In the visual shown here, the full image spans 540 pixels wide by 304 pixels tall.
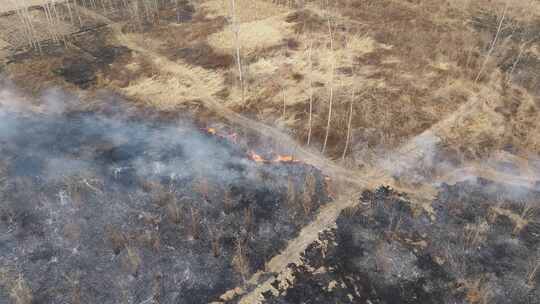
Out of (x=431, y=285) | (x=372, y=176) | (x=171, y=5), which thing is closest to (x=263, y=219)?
(x=372, y=176)

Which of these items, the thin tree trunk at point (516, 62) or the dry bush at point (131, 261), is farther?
the thin tree trunk at point (516, 62)

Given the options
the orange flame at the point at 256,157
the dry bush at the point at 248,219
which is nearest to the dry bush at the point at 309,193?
the dry bush at the point at 248,219

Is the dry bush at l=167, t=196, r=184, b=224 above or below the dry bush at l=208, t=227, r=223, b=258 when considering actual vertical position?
above

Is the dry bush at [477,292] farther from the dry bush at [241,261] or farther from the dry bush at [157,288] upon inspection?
the dry bush at [157,288]

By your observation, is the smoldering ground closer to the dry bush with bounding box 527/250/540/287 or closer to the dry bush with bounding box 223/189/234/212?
the dry bush with bounding box 223/189/234/212

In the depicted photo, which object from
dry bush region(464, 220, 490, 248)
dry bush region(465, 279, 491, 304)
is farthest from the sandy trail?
dry bush region(465, 279, 491, 304)

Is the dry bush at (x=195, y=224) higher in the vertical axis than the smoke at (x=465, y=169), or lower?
lower

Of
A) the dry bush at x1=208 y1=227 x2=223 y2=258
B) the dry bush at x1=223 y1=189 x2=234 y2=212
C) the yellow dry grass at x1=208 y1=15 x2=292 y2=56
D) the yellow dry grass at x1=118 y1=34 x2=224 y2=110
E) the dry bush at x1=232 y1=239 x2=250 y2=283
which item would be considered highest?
the yellow dry grass at x1=208 y1=15 x2=292 y2=56

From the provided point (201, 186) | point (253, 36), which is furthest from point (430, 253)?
point (253, 36)

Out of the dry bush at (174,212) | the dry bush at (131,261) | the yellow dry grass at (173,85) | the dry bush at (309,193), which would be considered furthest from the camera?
the yellow dry grass at (173,85)

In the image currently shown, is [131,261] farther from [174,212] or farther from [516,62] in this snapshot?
[516,62]
